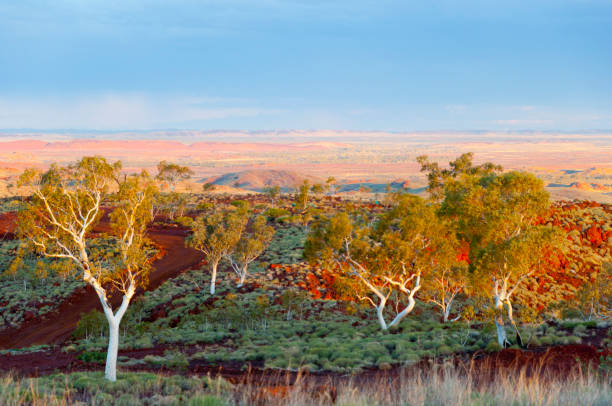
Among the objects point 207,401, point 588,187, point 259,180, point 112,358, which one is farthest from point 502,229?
point 259,180

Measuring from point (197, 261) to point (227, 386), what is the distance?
32681 millimetres

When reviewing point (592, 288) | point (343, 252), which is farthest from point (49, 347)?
point (592, 288)

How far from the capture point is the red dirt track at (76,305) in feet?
88.5

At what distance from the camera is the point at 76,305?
32750 millimetres

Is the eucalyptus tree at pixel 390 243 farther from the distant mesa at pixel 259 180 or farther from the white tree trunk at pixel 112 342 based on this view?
the distant mesa at pixel 259 180

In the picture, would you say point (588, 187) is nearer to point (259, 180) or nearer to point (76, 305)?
point (259, 180)

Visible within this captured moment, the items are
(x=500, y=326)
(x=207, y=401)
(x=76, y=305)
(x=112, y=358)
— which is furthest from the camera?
(x=76, y=305)

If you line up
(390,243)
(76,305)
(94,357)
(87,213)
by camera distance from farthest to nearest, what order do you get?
(76,305), (390,243), (94,357), (87,213)

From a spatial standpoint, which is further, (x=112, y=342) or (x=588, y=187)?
(x=588, y=187)

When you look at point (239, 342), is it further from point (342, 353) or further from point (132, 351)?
point (342, 353)

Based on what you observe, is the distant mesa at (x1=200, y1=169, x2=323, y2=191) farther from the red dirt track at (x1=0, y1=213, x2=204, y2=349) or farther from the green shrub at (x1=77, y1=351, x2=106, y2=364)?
the green shrub at (x1=77, y1=351, x2=106, y2=364)

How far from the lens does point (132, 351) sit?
21.3 m

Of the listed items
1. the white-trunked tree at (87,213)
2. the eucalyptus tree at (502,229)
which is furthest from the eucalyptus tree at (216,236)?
the eucalyptus tree at (502,229)

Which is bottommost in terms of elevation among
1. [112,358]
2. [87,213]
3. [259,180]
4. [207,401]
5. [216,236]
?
[259,180]
